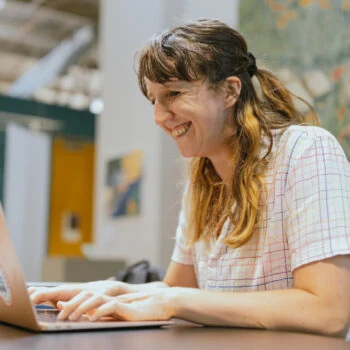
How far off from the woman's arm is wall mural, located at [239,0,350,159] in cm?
201

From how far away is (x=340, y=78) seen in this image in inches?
128

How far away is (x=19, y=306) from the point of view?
102 cm

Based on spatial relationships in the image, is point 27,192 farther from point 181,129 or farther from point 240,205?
point 240,205

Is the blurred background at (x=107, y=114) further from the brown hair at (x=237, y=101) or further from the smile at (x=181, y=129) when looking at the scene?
the smile at (x=181, y=129)

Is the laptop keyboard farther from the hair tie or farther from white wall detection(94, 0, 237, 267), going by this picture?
white wall detection(94, 0, 237, 267)

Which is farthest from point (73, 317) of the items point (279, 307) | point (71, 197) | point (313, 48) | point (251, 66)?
point (71, 197)

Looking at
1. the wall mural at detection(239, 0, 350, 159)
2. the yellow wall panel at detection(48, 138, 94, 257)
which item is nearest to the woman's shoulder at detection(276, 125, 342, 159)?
the wall mural at detection(239, 0, 350, 159)

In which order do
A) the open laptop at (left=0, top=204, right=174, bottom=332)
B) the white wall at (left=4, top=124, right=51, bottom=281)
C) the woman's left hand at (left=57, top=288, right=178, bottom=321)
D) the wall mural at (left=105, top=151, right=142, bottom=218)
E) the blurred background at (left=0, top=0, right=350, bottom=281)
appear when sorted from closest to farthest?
the open laptop at (left=0, top=204, right=174, bottom=332) → the woman's left hand at (left=57, top=288, right=178, bottom=321) → the blurred background at (left=0, top=0, right=350, bottom=281) → the wall mural at (left=105, top=151, right=142, bottom=218) → the white wall at (left=4, top=124, right=51, bottom=281)

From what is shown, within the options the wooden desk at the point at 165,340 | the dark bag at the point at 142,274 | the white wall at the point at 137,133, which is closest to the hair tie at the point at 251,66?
the wooden desk at the point at 165,340

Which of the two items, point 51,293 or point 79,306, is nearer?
point 79,306

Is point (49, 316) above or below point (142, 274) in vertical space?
above

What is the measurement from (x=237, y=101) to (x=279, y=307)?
0.62m

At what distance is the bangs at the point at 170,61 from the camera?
1491 mm

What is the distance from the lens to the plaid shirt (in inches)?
50.9
